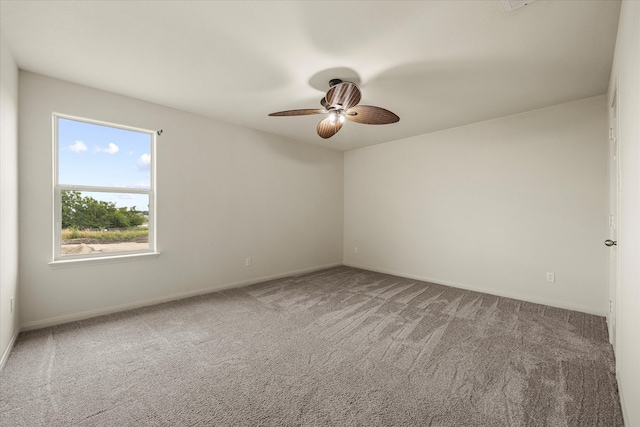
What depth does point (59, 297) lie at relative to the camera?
2783mm

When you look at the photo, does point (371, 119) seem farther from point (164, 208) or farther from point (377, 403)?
point (164, 208)

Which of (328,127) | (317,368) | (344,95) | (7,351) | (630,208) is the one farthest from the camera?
(328,127)

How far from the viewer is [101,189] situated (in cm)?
305

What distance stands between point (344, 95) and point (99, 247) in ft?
10.0

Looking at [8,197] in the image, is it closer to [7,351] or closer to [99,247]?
[99,247]

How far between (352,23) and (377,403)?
245 cm

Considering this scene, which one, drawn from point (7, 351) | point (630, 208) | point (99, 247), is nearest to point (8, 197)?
point (99, 247)

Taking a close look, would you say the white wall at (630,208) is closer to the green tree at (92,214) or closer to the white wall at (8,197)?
the white wall at (8,197)

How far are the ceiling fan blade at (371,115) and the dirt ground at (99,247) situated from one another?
287 centimetres

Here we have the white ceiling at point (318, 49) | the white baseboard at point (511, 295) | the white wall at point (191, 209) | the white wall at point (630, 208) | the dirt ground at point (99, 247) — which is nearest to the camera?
the white wall at point (630, 208)

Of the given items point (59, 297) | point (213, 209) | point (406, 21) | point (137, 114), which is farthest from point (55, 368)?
point (406, 21)

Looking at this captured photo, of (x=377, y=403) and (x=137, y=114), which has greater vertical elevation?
(x=137, y=114)

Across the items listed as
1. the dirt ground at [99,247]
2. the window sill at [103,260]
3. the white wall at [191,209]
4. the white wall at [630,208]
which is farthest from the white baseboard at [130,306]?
the white wall at [630,208]

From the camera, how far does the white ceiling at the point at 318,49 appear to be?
1.79 metres
